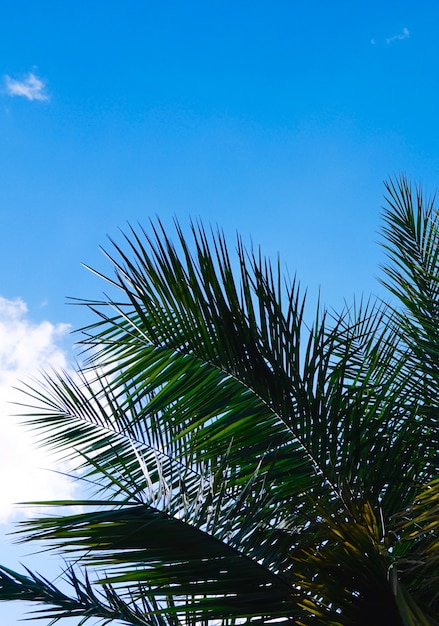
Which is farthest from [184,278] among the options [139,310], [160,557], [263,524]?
[160,557]

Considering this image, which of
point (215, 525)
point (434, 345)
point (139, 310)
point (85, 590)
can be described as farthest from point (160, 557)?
point (434, 345)

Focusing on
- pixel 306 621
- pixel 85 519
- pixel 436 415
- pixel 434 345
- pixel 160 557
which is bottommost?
pixel 306 621

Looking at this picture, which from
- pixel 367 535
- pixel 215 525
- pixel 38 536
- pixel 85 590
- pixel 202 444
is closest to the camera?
pixel 367 535

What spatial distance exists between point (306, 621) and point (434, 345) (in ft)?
5.84

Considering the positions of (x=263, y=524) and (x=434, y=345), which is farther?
(x=434, y=345)

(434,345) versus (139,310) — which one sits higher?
(139,310)

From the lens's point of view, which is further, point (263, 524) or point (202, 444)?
point (202, 444)

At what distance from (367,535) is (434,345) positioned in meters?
1.82

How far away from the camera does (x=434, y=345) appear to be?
131 inches

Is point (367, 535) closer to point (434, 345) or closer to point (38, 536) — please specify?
point (38, 536)

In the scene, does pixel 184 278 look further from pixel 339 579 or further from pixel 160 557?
pixel 339 579

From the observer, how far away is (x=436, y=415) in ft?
10.3

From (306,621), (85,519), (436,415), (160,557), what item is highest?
(436,415)

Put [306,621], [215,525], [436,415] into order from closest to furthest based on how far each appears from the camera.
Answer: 1. [306,621]
2. [215,525]
3. [436,415]
